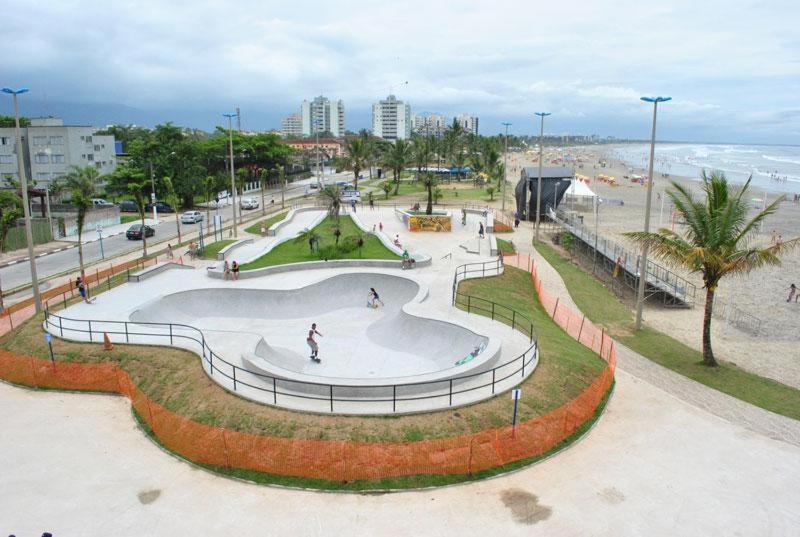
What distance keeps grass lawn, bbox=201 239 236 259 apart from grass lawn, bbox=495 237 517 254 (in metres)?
19.0

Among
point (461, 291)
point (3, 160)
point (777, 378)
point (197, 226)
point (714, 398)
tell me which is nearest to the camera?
point (714, 398)

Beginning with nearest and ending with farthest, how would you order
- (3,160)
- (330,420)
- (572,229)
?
(330,420) → (572,229) → (3,160)

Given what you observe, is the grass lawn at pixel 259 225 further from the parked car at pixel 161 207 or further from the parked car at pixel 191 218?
the parked car at pixel 161 207

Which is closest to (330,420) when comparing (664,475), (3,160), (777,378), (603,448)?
(603,448)

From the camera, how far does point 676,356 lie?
73.4 feet

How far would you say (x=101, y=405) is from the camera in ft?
55.0

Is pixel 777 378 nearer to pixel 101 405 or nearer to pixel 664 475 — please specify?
pixel 664 475

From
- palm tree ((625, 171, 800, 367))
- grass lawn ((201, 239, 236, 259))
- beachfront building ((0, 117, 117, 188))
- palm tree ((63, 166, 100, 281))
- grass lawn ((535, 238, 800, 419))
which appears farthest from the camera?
beachfront building ((0, 117, 117, 188))

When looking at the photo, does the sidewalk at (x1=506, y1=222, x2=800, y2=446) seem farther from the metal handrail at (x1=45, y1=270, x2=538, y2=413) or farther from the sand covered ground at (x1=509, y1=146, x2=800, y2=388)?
the metal handrail at (x1=45, y1=270, x2=538, y2=413)

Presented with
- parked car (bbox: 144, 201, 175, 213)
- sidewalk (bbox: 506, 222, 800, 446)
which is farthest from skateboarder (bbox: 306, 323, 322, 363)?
parked car (bbox: 144, 201, 175, 213)

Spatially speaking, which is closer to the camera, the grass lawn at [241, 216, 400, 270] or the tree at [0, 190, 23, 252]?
the tree at [0, 190, 23, 252]

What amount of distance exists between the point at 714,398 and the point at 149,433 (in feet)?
55.9

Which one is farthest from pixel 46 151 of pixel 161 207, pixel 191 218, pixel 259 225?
pixel 259 225

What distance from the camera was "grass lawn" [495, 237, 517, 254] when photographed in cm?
3928
